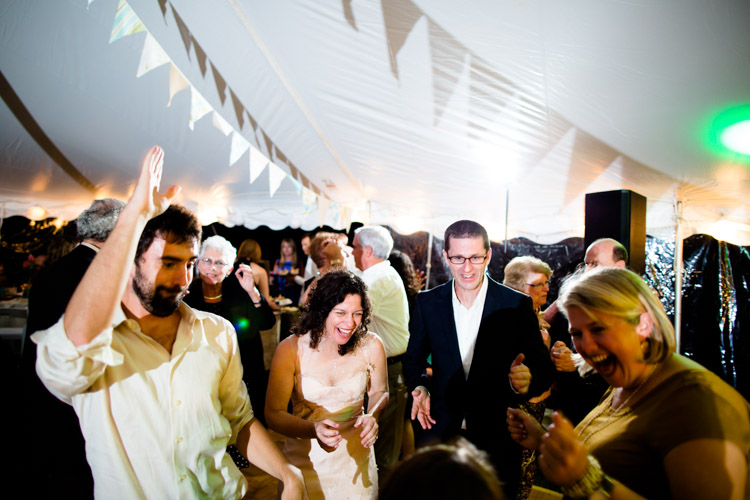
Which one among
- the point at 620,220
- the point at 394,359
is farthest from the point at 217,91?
the point at 620,220

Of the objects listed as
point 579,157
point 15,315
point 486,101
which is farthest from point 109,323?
point 15,315

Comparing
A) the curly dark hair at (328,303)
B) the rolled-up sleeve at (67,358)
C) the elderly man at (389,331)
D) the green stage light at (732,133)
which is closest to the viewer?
the rolled-up sleeve at (67,358)

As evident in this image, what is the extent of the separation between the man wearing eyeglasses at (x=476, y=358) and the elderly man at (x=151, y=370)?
38.2 inches

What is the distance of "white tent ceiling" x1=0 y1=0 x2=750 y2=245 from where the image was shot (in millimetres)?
2047

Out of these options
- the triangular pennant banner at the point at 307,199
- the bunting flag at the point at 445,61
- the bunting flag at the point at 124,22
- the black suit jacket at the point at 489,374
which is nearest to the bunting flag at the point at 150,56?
the bunting flag at the point at 124,22

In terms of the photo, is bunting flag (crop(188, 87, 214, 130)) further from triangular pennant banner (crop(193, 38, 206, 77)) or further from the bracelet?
the bracelet

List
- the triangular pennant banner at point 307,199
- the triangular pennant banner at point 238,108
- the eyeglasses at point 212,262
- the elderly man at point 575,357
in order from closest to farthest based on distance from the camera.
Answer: the elderly man at point 575,357, the eyeglasses at point 212,262, the triangular pennant banner at point 238,108, the triangular pennant banner at point 307,199

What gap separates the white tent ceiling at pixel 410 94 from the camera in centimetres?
205

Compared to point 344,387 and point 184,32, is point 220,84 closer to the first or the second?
point 184,32

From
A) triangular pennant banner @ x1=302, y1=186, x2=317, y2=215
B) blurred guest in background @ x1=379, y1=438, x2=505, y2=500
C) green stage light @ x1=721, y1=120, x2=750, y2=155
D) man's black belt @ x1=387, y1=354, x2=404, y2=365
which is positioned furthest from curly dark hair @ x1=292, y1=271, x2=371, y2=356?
triangular pennant banner @ x1=302, y1=186, x2=317, y2=215

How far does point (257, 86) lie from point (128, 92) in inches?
41.5

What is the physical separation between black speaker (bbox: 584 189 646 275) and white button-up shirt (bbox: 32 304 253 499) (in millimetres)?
3483

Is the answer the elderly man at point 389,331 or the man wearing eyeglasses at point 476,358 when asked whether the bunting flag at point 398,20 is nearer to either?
the man wearing eyeglasses at point 476,358

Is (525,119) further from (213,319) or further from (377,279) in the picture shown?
(213,319)
